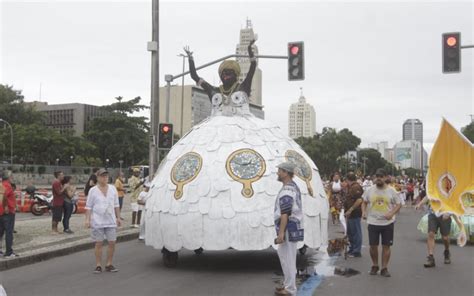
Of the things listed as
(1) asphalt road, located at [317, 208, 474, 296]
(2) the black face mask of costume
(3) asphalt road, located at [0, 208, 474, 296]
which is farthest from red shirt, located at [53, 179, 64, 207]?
(1) asphalt road, located at [317, 208, 474, 296]

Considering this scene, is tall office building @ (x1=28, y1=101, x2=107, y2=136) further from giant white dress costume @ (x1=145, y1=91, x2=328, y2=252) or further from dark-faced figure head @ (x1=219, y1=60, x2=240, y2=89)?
giant white dress costume @ (x1=145, y1=91, x2=328, y2=252)

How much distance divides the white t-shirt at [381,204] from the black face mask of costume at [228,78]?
11.2 feet

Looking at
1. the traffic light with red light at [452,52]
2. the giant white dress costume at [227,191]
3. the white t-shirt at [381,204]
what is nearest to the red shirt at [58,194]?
the giant white dress costume at [227,191]

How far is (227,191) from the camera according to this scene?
8875 millimetres

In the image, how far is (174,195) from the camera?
913 cm

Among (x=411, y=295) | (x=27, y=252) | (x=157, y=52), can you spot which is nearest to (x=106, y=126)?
(x=157, y=52)

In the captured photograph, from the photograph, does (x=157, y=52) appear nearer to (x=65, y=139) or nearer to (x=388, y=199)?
(x=388, y=199)

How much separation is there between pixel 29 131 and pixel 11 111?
Answer: 41.7ft

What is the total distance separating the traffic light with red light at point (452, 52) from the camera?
54.0 ft

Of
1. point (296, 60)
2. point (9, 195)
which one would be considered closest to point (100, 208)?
point (9, 195)

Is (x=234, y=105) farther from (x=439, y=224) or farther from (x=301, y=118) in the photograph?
(x=301, y=118)

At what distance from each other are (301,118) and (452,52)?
433 ft

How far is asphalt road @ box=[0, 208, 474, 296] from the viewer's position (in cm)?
776

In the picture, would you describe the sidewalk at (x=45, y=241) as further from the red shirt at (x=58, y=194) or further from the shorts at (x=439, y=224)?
the shorts at (x=439, y=224)
